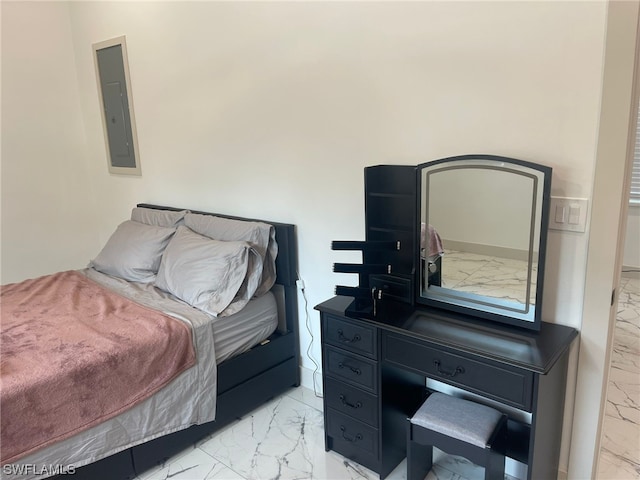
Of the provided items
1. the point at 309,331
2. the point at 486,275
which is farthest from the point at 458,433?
the point at 309,331

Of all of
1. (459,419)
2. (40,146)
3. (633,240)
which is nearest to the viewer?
(459,419)

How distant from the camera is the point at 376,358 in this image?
1979mm

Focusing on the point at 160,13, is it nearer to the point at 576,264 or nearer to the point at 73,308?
the point at 73,308

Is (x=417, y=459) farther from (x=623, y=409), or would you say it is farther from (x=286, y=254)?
(x=623, y=409)

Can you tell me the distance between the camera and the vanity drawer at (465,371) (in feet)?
5.26

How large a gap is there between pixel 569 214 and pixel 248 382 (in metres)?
1.75

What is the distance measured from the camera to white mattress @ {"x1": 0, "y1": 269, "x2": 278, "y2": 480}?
188 centimetres

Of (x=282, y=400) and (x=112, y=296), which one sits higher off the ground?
(x=112, y=296)

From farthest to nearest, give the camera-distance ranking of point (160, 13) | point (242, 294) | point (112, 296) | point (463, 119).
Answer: point (160, 13) < point (112, 296) < point (242, 294) < point (463, 119)

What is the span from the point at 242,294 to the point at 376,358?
857 millimetres

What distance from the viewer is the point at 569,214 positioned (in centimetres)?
174

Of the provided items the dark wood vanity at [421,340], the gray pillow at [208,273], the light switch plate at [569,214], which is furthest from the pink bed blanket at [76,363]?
the light switch plate at [569,214]

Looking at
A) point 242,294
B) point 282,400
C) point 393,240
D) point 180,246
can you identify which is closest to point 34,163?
point 180,246

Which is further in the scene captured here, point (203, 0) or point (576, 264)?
point (203, 0)
